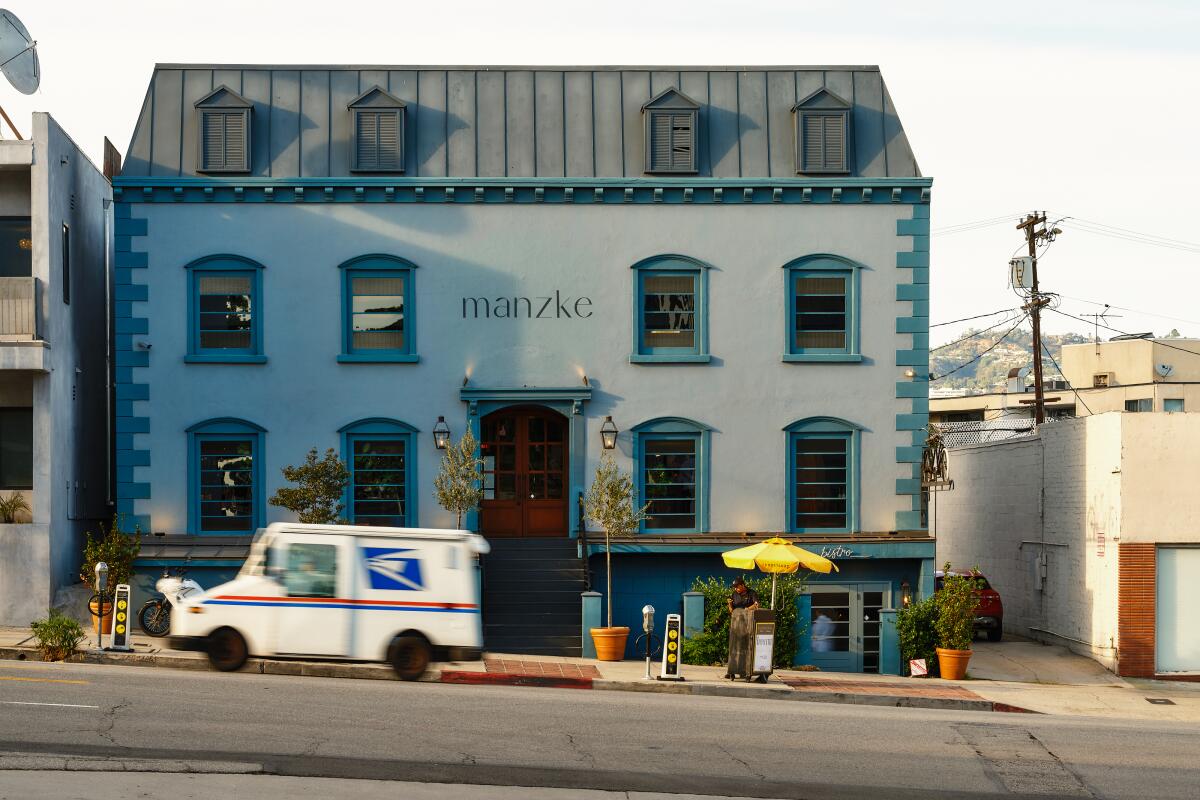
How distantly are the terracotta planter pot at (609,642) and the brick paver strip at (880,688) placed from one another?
9.50 feet

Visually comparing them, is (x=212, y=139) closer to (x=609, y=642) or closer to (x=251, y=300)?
(x=251, y=300)

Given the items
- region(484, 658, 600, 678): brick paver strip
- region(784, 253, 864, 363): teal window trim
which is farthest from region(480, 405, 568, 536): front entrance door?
region(784, 253, 864, 363): teal window trim

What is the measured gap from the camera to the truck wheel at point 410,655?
61.8 ft

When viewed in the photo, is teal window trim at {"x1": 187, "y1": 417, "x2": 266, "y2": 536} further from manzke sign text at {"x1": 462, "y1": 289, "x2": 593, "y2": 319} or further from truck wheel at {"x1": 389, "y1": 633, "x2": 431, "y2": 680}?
truck wheel at {"x1": 389, "y1": 633, "x2": 431, "y2": 680}

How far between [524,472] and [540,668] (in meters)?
5.70

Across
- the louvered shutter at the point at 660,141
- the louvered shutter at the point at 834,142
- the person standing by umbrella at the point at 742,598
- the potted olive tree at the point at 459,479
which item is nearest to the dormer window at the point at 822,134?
the louvered shutter at the point at 834,142

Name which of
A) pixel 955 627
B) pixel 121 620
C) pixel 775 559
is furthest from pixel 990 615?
pixel 121 620

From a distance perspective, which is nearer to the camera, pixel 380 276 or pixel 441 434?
pixel 441 434

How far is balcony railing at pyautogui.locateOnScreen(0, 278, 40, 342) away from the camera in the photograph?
23062mm

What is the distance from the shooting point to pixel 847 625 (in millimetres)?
25266

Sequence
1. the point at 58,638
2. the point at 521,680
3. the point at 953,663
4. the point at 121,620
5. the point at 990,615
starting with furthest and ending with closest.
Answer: the point at 990,615
the point at 953,663
the point at 121,620
the point at 521,680
the point at 58,638

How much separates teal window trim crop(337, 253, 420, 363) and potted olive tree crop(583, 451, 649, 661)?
170 inches

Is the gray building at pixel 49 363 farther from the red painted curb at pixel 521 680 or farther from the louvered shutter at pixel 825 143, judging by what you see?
the louvered shutter at pixel 825 143

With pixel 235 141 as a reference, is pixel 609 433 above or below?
below
